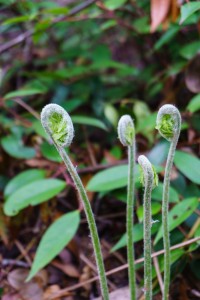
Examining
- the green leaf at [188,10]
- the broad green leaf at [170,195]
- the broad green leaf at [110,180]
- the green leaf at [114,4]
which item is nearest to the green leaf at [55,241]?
the broad green leaf at [110,180]

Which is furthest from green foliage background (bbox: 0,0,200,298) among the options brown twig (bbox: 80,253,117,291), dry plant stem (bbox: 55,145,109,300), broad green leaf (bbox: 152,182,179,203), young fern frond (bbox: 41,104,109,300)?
young fern frond (bbox: 41,104,109,300)

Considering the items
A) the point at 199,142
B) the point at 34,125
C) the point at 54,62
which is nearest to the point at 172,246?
the point at 199,142

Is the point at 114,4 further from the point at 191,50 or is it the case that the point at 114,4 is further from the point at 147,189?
the point at 147,189

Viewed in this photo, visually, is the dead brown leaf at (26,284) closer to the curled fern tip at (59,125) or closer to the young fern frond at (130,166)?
the young fern frond at (130,166)

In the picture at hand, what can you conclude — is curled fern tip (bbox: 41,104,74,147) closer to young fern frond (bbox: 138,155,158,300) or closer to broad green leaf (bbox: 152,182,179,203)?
young fern frond (bbox: 138,155,158,300)

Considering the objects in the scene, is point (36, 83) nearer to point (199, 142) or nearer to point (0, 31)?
point (0, 31)

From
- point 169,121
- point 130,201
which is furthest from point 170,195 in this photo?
point 169,121
